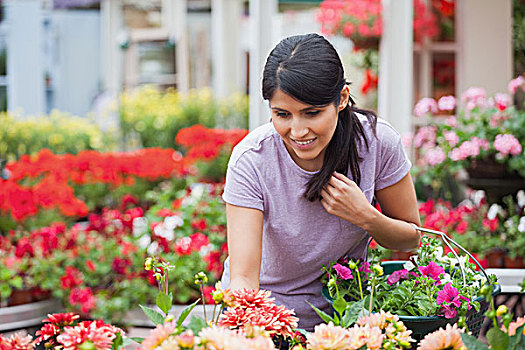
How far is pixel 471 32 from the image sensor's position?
13.2 ft

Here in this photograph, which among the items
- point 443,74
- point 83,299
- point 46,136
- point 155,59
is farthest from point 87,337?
point 155,59

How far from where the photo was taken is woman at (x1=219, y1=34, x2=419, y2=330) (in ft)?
4.63

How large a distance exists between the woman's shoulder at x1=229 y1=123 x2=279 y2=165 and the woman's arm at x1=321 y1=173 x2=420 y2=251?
0.17 metres

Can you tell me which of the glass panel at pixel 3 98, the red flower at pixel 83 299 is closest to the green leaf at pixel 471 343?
the red flower at pixel 83 299

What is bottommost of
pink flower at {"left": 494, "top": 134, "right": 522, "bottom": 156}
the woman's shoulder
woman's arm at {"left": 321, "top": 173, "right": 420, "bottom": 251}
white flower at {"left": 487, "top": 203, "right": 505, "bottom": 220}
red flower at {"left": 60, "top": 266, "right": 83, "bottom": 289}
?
red flower at {"left": 60, "top": 266, "right": 83, "bottom": 289}

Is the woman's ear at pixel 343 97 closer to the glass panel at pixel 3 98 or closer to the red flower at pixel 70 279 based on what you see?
the red flower at pixel 70 279

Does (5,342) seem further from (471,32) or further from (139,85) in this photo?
(139,85)


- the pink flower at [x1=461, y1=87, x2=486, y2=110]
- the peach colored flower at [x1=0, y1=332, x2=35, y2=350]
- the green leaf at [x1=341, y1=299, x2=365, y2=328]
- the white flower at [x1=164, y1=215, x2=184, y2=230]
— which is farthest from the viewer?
the white flower at [x1=164, y1=215, x2=184, y2=230]

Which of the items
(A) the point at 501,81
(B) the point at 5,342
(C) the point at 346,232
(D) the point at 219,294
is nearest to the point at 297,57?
(C) the point at 346,232

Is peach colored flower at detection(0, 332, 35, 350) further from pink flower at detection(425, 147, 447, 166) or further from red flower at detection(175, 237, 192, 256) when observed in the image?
pink flower at detection(425, 147, 447, 166)

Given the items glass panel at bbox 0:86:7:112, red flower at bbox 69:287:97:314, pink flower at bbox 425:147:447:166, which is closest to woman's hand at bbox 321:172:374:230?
red flower at bbox 69:287:97:314

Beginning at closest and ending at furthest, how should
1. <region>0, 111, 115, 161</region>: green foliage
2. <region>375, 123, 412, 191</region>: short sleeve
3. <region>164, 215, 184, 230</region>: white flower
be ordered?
<region>375, 123, 412, 191</region>: short sleeve < <region>164, 215, 184, 230</region>: white flower < <region>0, 111, 115, 161</region>: green foliage

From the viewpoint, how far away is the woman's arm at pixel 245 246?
4.68 feet

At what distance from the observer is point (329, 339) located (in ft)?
2.98
